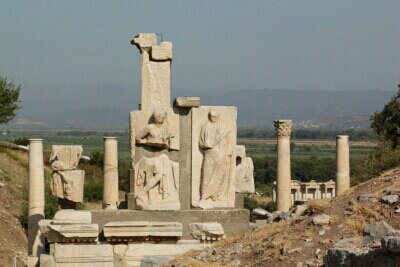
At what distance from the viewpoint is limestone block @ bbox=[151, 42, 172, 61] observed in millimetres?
19734

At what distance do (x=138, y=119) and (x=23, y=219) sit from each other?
56.7 ft

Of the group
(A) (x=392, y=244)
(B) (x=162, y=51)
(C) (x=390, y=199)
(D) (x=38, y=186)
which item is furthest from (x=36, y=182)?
(A) (x=392, y=244)

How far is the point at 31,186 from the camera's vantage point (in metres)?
24.0

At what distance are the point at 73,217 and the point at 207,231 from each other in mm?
→ 2662

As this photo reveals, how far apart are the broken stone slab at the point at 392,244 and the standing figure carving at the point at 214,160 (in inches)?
379

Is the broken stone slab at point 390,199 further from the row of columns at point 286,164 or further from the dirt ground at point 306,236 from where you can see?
the row of columns at point 286,164

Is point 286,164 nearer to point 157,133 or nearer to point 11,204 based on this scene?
point 157,133

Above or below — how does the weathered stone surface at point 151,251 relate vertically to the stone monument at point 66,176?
below

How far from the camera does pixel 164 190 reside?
19094mm

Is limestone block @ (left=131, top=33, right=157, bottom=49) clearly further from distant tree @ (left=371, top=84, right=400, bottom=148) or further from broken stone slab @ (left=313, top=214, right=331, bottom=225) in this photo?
distant tree @ (left=371, top=84, right=400, bottom=148)

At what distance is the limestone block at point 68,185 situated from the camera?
22.1m

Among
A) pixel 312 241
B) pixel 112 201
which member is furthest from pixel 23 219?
pixel 312 241

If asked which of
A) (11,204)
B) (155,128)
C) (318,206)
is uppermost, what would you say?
(155,128)

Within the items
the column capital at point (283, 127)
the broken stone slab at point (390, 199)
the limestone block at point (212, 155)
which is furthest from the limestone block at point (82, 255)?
the column capital at point (283, 127)
